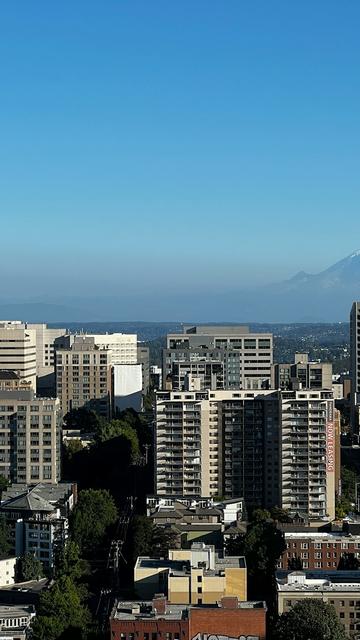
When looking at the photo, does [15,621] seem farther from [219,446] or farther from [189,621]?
[219,446]

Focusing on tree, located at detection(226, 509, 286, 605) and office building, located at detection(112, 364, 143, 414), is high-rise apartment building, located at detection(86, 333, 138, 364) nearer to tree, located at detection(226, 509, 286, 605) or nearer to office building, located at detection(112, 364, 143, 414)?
office building, located at detection(112, 364, 143, 414)

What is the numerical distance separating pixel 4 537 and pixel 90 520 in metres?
3.37

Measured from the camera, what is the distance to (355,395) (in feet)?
280

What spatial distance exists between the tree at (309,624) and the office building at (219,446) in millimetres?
19542

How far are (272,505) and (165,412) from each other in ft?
19.4

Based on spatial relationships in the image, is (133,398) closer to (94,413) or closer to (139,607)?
(94,413)

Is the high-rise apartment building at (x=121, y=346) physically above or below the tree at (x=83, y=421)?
above

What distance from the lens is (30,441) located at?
56.3 m

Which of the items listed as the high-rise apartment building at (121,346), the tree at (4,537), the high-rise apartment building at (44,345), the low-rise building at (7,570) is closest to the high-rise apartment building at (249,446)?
the tree at (4,537)

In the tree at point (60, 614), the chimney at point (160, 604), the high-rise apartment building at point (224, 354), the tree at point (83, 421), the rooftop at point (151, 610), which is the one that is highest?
the high-rise apartment building at point (224, 354)

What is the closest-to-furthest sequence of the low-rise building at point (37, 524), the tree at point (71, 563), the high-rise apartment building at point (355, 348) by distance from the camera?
the tree at point (71, 563) → the low-rise building at point (37, 524) → the high-rise apartment building at point (355, 348)

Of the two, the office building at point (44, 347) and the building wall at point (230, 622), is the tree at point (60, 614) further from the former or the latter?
the office building at point (44, 347)

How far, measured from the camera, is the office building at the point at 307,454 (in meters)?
52.8

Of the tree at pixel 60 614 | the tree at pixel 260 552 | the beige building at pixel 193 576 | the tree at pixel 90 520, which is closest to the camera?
the tree at pixel 60 614
